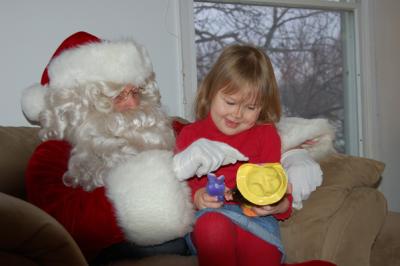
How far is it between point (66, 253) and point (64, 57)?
90cm

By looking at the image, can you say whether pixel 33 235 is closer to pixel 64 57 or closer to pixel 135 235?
pixel 135 235

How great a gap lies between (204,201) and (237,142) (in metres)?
0.28

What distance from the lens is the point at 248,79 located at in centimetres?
148

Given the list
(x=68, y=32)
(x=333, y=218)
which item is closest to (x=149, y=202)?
(x=333, y=218)

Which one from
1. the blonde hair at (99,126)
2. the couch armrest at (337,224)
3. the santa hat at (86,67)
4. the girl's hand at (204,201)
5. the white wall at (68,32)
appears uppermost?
the white wall at (68,32)

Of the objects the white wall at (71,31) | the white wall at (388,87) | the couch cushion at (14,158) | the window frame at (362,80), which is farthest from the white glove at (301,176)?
the white wall at (388,87)

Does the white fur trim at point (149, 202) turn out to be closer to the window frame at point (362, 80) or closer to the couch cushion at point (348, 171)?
the couch cushion at point (348, 171)

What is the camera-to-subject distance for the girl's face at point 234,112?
1.48 metres

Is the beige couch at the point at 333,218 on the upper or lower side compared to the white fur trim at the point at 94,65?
lower

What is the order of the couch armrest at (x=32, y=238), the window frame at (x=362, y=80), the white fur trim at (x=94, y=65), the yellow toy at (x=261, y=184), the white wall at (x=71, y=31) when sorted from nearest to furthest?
the couch armrest at (x=32, y=238)
the yellow toy at (x=261, y=184)
the white fur trim at (x=94, y=65)
the white wall at (x=71, y=31)
the window frame at (x=362, y=80)

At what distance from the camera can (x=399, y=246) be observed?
156 cm

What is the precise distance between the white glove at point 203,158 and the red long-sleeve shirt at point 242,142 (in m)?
0.15

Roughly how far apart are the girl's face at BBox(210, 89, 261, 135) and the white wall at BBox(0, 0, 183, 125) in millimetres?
447

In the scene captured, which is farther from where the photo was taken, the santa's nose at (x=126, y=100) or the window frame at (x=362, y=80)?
the window frame at (x=362, y=80)
